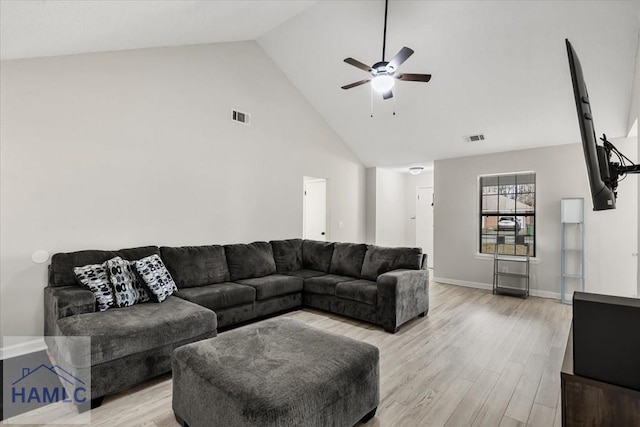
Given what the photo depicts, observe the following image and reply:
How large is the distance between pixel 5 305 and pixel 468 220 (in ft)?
20.5

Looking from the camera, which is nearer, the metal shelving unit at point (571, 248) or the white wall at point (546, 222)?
the white wall at point (546, 222)

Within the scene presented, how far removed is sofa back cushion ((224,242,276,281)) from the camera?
4.02 metres

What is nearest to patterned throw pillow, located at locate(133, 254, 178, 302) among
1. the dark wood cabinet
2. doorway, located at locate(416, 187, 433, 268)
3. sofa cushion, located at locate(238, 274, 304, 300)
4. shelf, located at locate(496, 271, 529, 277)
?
sofa cushion, located at locate(238, 274, 304, 300)

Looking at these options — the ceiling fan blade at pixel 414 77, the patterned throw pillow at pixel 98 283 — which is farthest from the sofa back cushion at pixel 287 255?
the ceiling fan blade at pixel 414 77

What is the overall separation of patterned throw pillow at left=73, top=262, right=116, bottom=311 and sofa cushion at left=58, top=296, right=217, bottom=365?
0.10 m

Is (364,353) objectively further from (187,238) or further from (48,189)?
(48,189)

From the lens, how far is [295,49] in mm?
4633

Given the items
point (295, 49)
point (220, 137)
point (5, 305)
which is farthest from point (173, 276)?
point (295, 49)

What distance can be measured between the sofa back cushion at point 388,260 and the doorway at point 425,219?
12.1ft

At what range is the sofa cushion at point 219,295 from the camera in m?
3.14

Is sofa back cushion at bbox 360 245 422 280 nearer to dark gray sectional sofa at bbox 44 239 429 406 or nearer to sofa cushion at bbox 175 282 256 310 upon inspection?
dark gray sectional sofa at bbox 44 239 429 406

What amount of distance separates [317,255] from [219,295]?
1797 millimetres

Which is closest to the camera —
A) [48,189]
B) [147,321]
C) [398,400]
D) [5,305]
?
[398,400]

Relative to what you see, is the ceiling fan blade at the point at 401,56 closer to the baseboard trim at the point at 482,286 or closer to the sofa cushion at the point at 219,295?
the sofa cushion at the point at 219,295
